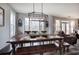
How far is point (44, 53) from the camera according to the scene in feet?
6.87

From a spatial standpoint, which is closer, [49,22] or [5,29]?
[5,29]

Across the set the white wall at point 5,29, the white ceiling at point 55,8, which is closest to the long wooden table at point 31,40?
the white wall at point 5,29

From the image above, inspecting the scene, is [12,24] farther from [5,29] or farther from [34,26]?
[34,26]

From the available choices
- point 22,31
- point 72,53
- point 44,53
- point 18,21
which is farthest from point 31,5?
point 72,53

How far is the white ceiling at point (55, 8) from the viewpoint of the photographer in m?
2.05

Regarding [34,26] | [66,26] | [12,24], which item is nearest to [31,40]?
[34,26]

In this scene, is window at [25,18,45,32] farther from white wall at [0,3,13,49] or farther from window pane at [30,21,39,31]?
white wall at [0,3,13,49]

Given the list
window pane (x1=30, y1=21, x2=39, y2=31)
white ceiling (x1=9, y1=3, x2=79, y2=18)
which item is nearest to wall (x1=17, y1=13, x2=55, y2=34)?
white ceiling (x1=9, y1=3, x2=79, y2=18)

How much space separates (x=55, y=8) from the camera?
208 centimetres

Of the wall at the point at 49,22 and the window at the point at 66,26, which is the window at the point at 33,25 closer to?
the wall at the point at 49,22

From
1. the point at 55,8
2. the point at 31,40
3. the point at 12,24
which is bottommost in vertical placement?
the point at 31,40

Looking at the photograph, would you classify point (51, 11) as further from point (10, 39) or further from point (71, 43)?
point (10, 39)

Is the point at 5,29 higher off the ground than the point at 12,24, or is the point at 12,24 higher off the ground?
the point at 12,24

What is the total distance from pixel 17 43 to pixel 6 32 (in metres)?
0.33
